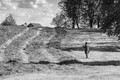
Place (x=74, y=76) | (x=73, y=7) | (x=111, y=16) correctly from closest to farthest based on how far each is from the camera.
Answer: (x=74, y=76) < (x=111, y=16) < (x=73, y=7)

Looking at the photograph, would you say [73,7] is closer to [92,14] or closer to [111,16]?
[92,14]

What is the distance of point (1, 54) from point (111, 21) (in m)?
16.1

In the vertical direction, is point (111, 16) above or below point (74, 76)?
above

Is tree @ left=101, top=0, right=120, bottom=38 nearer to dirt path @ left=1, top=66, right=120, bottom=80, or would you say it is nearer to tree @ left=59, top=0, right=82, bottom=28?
dirt path @ left=1, top=66, right=120, bottom=80

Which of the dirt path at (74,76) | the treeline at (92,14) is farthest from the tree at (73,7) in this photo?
the dirt path at (74,76)

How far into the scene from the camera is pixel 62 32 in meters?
58.3

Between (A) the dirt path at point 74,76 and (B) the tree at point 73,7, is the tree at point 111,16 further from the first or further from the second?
(B) the tree at point 73,7

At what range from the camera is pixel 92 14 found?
3068 inches

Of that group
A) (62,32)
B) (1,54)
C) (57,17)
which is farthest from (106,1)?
(57,17)

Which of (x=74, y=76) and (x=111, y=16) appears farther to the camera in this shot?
(x=111, y=16)

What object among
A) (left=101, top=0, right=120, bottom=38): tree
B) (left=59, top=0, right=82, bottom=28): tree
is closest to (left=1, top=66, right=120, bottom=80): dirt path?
(left=101, top=0, right=120, bottom=38): tree

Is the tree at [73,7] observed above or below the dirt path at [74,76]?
above

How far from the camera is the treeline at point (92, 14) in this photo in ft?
81.2

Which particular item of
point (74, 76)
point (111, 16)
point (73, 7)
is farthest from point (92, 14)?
point (74, 76)
